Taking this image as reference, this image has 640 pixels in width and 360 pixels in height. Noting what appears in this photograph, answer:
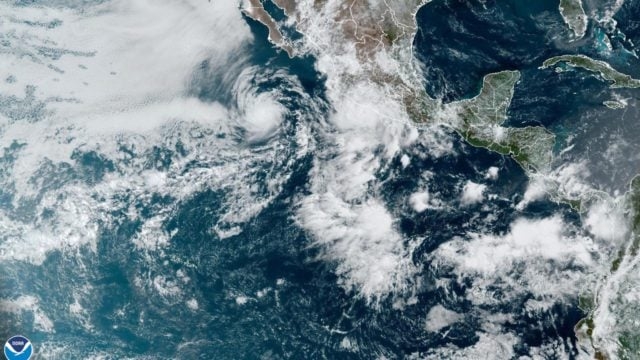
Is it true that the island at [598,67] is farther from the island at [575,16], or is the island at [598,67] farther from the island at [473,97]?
the island at [575,16]

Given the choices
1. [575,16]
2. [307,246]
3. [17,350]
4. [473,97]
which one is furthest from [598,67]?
[17,350]

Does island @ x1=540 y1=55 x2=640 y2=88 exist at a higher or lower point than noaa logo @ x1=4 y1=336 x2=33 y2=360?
higher

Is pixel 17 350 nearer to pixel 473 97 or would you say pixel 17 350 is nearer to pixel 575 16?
pixel 473 97

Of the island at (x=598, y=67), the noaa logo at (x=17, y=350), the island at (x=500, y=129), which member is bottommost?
the noaa logo at (x=17, y=350)

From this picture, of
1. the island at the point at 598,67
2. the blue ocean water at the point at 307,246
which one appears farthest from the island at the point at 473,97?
the blue ocean water at the point at 307,246

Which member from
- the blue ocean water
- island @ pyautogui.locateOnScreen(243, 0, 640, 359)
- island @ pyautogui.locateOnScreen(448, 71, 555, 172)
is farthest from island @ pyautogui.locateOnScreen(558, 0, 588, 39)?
island @ pyautogui.locateOnScreen(448, 71, 555, 172)

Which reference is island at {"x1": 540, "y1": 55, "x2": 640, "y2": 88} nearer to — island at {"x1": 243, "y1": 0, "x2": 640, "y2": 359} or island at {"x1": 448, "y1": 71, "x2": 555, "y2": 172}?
island at {"x1": 243, "y1": 0, "x2": 640, "y2": 359}

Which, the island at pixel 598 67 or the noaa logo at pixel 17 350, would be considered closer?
the noaa logo at pixel 17 350

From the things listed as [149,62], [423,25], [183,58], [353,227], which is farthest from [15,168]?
[423,25]
